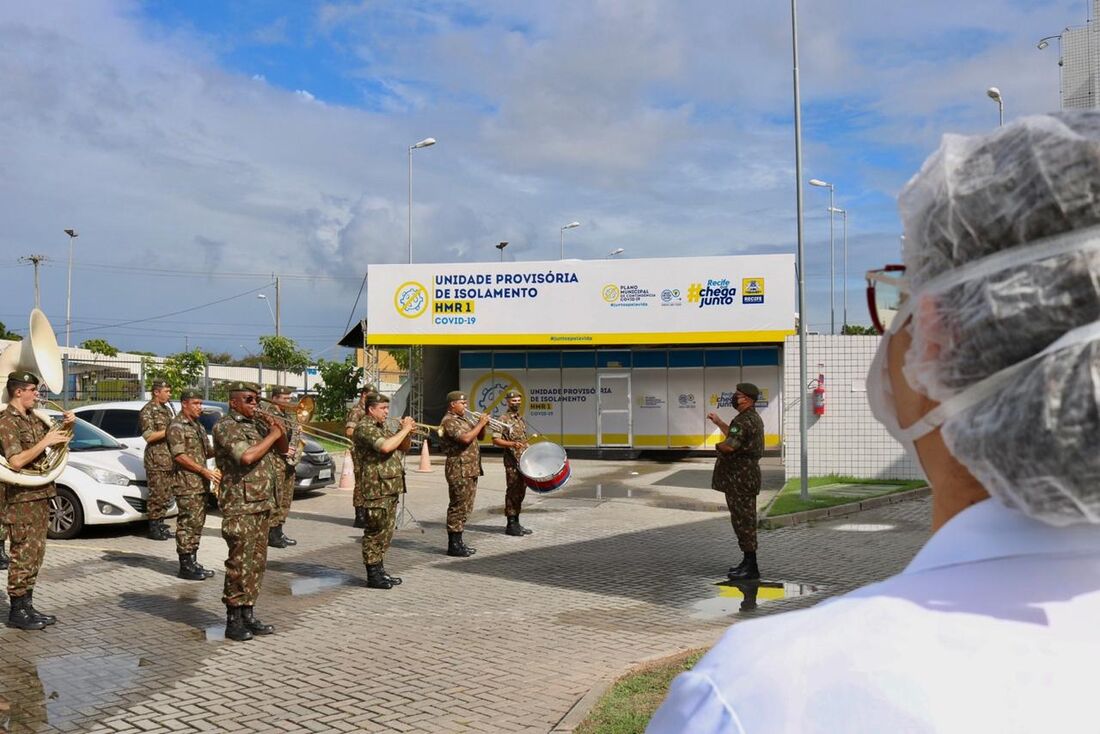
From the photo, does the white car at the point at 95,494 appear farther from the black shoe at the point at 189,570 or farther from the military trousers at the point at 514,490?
the military trousers at the point at 514,490

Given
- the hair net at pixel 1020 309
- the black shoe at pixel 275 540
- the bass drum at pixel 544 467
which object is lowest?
the black shoe at pixel 275 540

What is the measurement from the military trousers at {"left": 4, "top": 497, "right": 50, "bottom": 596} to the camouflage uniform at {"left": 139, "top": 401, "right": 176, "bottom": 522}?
3.75m

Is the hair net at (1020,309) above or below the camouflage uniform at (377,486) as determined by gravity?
above

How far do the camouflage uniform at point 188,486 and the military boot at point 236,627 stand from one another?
258 cm

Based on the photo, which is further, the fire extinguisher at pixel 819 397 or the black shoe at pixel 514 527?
the fire extinguisher at pixel 819 397

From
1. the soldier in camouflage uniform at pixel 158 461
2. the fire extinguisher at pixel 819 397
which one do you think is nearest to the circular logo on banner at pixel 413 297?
the fire extinguisher at pixel 819 397

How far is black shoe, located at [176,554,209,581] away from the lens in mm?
9500

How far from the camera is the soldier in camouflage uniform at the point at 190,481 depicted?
9586 millimetres

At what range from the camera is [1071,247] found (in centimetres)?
111

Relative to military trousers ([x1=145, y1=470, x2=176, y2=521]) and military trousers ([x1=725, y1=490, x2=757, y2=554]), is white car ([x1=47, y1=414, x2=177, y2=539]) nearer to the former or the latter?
military trousers ([x1=145, y1=470, x2=176, y2=521])

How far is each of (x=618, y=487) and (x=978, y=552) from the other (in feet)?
56.6

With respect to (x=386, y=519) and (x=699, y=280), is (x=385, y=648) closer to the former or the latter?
(x=386, y=519)

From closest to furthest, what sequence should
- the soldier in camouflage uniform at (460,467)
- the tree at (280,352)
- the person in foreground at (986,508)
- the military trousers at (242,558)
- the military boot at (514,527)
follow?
the person in foreground at (986,508), the military trousers at (242,558), the soldier in camouflage uniform at (460,467), the military boot at (514,527), the tree at (280,352)

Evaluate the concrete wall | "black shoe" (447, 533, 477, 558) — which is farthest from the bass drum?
the concrete wall
